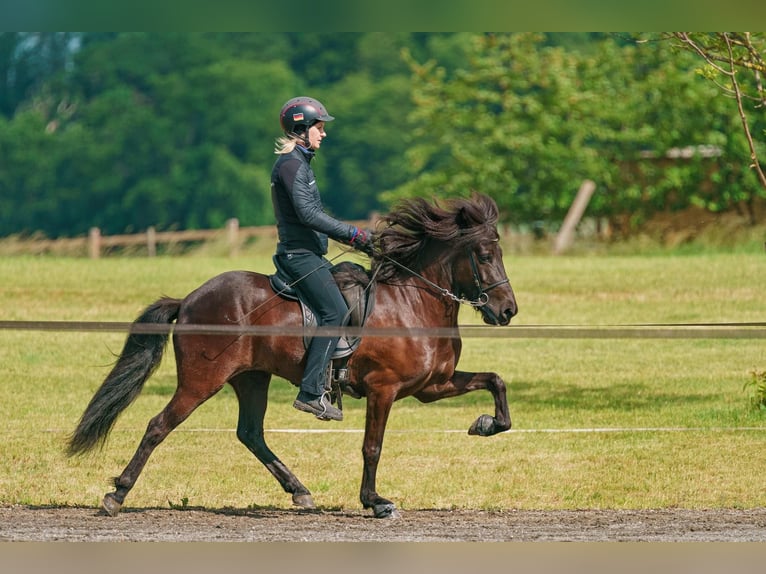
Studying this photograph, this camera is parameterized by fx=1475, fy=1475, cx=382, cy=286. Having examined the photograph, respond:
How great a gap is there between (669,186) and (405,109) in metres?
20.7

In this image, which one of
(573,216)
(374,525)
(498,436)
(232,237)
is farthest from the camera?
(573,216)

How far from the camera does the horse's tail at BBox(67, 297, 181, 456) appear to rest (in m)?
8.09

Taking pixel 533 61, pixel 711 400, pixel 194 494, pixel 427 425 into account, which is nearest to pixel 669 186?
pixel 533 61

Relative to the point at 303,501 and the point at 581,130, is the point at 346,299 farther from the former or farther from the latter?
the point at 581,130

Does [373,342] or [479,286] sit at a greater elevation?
[479,286]

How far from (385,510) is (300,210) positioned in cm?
166

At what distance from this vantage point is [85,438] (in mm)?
8086

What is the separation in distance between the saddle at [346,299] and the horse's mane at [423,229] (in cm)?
14

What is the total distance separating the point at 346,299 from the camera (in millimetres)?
7934

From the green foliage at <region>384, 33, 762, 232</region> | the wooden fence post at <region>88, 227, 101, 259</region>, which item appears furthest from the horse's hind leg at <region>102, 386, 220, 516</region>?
the green foliage at <region>384, 33, 762, 232</region>

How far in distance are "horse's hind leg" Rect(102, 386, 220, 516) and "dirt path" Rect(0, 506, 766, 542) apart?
0.35 feet

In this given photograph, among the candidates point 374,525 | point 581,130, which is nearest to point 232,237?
point 581,130

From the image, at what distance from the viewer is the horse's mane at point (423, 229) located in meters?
8.02

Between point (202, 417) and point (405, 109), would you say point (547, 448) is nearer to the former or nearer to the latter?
point (202, 417)
